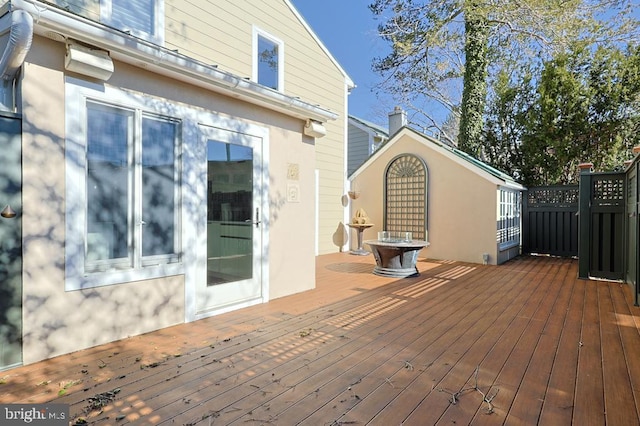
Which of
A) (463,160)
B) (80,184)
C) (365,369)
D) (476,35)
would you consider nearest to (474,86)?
(476,35)

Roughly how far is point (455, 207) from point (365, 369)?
6.62 meters

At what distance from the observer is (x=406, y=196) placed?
9.29 metres

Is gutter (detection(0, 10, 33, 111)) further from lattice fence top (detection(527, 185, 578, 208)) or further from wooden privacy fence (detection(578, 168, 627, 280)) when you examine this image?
lattice fence top (detection(527, 185, 578, 208))

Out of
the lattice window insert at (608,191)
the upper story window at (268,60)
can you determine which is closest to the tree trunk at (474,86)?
the lattice window insert at (608,191)

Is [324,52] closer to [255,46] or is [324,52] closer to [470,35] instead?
[255,46]

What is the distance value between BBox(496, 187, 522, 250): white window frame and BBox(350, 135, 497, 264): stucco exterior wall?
0.28m

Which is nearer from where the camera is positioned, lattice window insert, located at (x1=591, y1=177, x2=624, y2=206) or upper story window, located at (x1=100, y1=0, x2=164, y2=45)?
upper story window, located at (x1=100, y1=0, x2=164, y2=45)

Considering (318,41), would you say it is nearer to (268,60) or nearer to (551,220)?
(268,60)

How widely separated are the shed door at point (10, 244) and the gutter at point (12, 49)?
0.19 metres

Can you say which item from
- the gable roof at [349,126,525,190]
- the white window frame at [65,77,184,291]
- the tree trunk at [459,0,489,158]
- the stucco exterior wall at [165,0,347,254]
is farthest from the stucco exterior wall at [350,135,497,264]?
the white window frame at [65,77,184,291]

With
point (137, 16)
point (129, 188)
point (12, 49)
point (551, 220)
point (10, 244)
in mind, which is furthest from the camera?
point (551, 220)

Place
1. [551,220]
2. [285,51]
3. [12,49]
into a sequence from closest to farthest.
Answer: [12,49], [285,51], [551,220]

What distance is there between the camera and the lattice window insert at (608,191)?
19.3ft

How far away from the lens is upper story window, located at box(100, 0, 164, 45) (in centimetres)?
539
